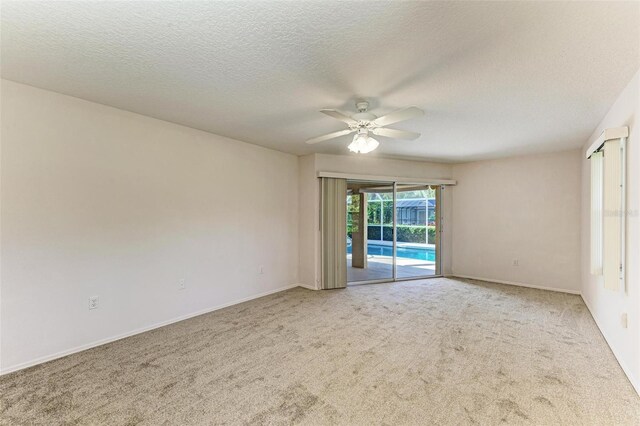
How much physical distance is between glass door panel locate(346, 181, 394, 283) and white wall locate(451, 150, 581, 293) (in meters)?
1.42

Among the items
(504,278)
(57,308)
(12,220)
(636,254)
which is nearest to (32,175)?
(12,220)

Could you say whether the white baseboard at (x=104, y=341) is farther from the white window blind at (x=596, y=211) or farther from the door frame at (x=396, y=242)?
the white window blind at (x=596, y=211)

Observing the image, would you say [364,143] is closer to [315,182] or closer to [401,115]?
[401,115]

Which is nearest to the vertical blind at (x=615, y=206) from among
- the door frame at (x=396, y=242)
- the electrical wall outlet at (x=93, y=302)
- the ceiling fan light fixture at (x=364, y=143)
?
the ceiling fan light fixture at (x=364, y=143)

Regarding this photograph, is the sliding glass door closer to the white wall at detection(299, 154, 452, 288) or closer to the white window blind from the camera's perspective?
the white wall at detection(299, 154, 452, 288)

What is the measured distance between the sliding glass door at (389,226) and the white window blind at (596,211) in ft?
9.36

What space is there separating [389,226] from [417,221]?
2.53 feet

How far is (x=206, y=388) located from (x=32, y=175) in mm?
2349

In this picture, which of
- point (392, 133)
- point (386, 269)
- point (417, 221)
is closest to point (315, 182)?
point (392, 133)

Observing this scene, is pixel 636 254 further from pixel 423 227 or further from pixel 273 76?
pixel 423 227

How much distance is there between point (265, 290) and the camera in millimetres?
4668

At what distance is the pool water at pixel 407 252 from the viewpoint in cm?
710

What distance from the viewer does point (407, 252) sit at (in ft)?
25.6

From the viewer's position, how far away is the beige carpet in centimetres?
189
